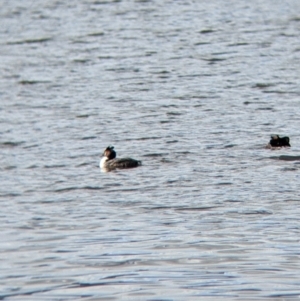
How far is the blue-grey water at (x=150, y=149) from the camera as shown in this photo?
9.66 meters

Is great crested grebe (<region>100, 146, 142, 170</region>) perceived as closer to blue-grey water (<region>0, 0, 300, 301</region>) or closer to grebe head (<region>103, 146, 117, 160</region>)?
grebe head (<region>103, 146, 117, 160</region>)

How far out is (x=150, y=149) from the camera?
17.2 meters

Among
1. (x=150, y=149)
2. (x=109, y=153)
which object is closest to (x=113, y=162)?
(x=109, y=153)

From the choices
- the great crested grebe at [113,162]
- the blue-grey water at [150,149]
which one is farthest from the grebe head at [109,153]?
the blue-grey water at [150,149]

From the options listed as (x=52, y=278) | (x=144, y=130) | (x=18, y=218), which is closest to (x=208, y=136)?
(x=144, y=130)

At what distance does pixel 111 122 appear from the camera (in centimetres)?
1939

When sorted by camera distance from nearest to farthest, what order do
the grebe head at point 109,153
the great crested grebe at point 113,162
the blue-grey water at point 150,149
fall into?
the blue-grey water at point 150,149 < the great crested grebe at point 113,162 < the grebe head at point 109,153

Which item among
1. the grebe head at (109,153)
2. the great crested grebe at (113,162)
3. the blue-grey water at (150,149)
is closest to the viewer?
the blue-grey water at (150,149)

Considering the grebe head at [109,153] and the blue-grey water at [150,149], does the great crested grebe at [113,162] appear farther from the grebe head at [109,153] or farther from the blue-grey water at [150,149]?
the blue-grey water at [150,149]

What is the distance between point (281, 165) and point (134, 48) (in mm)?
12164

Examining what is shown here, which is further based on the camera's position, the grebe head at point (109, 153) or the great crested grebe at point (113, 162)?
the grebe head at point (109, 153)

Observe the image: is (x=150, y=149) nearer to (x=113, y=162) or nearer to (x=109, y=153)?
(x=109, y=153)

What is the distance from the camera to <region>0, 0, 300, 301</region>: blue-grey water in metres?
9.66

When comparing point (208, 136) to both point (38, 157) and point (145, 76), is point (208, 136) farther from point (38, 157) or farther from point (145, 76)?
point (145, 76)
